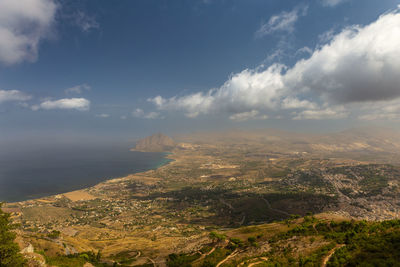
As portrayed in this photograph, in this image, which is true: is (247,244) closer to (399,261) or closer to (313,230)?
(313,230)

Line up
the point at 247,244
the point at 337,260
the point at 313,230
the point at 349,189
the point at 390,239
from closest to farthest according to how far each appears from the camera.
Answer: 1. the point at 337,260
2. the point at 390,239
3. the point at 313,230
4. the point at 247,244
5. the point at 349,189

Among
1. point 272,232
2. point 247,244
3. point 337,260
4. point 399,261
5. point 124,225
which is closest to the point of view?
point 399,261

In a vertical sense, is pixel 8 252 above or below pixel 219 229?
above

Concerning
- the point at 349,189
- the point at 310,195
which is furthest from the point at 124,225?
the point at 349,189

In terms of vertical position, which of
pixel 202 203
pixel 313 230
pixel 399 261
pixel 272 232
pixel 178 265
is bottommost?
pixel 202 203

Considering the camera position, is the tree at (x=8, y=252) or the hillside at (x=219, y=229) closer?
the tree at (x=8, y=252)

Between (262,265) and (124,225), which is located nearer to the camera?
(262,265)

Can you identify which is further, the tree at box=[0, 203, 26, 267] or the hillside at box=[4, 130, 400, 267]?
the hillside at box=[4, 130, 400, 267]

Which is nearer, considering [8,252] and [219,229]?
[8,252]

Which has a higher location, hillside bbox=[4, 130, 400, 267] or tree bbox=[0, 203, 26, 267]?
tree bbox=[0, 203, 26, 267]

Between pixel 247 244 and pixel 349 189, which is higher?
pixel 247 244

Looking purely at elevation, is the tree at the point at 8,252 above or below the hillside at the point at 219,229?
above
